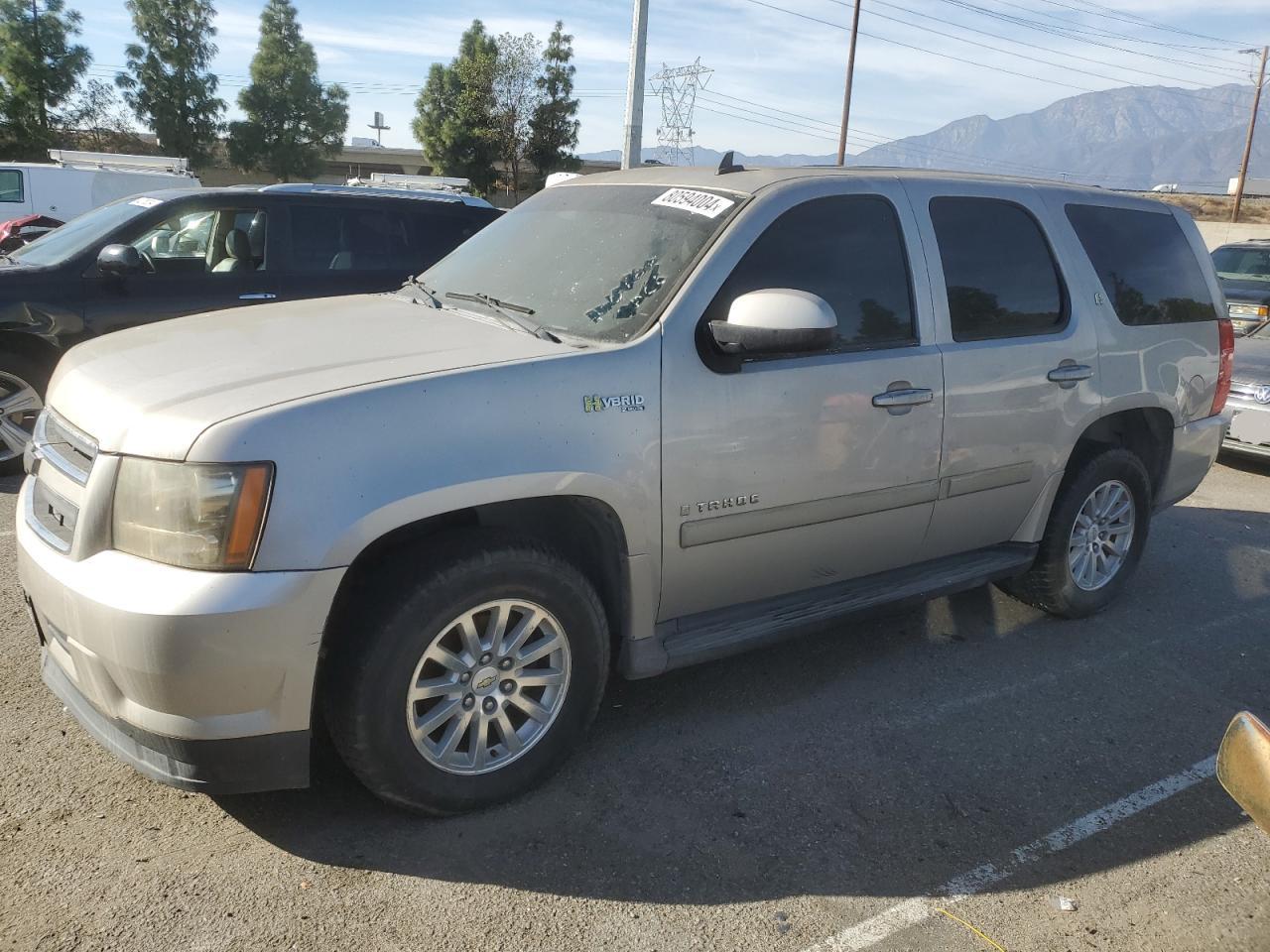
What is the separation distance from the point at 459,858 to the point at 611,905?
47 centimetres

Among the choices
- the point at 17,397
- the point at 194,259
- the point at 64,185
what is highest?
the point at 64,185

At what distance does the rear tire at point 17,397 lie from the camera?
6297 mm

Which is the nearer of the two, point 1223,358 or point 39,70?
point 1223,358

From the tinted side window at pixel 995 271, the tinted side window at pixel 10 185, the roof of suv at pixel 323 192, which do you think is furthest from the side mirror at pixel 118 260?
the tinted side window at pixel 10 185

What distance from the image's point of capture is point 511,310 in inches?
141

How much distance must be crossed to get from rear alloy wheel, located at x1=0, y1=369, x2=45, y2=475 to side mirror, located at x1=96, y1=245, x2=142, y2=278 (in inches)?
34.4

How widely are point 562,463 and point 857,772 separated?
4.96 feet

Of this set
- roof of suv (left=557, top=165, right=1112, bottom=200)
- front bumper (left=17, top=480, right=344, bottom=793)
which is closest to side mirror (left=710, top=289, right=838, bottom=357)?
roof of suv (left=557, top=165, right=1112, bottom=200)

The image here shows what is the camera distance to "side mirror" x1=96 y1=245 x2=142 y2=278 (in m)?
6.25

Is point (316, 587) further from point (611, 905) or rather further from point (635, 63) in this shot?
point (635, 63)

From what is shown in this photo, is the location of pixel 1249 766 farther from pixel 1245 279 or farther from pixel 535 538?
pixel 1245 279

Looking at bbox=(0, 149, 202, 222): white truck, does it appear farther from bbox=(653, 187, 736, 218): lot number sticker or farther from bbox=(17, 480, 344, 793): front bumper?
bbox=(17, 480, 344, 793): front bumper

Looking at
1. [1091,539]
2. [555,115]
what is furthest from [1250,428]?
[555,115]

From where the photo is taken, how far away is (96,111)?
1469 inches
